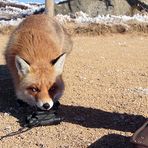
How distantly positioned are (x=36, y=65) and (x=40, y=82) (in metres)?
0.31

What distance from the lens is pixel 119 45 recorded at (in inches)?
464

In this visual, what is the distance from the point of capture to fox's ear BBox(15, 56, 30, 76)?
20.6ft

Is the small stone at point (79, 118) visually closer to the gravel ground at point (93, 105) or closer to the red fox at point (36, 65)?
the gravel ground at point (93, 105)

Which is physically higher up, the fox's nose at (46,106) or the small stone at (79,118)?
the fox's nose at (46,106)

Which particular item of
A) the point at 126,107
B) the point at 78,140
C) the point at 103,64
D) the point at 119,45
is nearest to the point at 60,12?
the point at 119,45

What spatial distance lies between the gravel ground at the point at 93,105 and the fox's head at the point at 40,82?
0.33 metres

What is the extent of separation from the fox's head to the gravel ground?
334mm

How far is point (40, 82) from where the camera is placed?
20.4 feet

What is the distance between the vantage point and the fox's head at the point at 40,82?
20.1 ft

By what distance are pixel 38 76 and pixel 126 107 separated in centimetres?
137

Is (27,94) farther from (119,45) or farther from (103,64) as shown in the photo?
(119,45)

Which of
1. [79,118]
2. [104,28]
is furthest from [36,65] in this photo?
[104,28]

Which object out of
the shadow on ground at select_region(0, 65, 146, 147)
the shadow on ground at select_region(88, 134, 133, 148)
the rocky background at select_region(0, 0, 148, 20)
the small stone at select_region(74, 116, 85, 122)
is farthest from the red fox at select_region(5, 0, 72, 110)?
the rocky background at select_region(0, 0, 148, 20)

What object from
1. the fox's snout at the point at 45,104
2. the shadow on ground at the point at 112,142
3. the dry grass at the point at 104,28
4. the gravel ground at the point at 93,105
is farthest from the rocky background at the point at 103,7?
the shadow on ground at the point at 112,142
